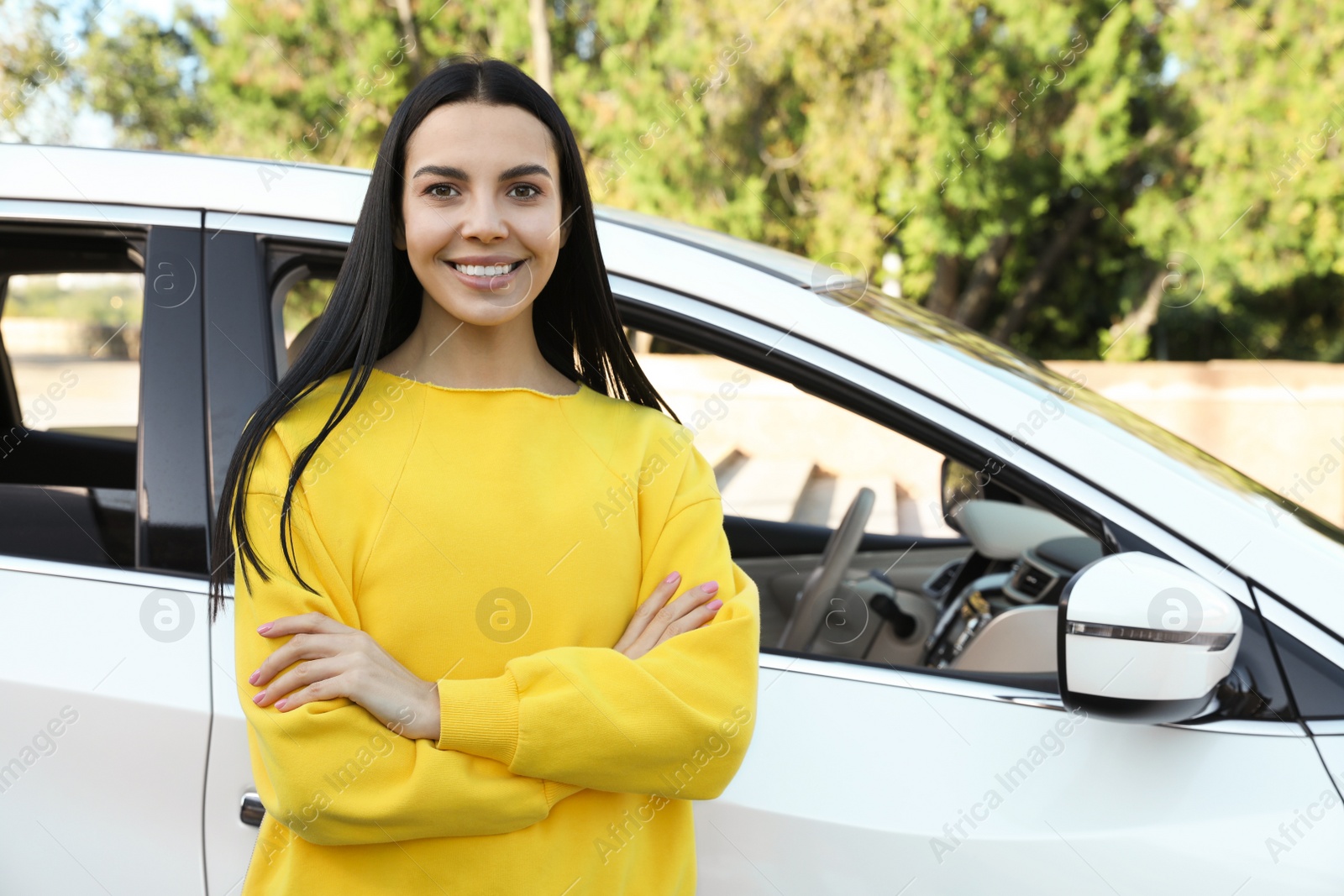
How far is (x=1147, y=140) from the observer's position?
41.8 feet

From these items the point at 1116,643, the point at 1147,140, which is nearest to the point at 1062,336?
the point at 1147,140

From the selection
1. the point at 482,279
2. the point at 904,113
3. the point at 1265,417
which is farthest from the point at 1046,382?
the point at 904,113

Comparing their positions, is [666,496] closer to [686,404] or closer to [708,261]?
[708,261]

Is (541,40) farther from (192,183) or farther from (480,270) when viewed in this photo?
(480,270)

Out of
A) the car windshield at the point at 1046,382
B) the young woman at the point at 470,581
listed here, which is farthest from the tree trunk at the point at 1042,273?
the young woman at the point at 470,581

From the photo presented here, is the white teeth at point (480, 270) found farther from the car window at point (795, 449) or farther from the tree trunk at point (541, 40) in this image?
the tree trunk at point (541, 40)

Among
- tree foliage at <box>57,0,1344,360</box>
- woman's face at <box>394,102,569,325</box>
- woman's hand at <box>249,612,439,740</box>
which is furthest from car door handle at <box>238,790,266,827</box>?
tree foliage at <box>57,0,1344,360</box>

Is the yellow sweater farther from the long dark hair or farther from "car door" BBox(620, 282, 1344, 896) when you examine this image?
"car door" BBox(620, 282, 1344, 896)

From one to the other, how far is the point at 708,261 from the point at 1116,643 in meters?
0.80

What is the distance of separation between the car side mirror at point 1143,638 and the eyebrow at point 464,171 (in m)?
0.85

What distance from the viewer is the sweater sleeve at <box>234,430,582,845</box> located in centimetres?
107

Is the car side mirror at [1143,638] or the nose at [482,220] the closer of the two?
the nose at [482,220]

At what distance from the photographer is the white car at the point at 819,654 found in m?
1.37

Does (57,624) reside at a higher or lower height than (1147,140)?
lower
